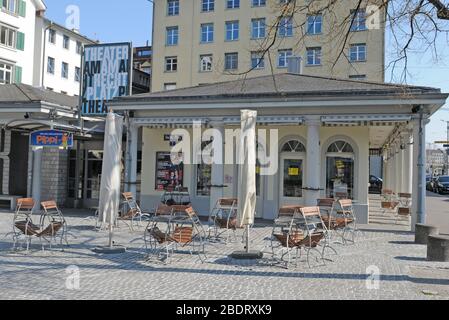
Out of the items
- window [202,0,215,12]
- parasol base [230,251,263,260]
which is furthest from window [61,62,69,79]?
parasol base [230,251,263,260]

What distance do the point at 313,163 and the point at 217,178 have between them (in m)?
3.02

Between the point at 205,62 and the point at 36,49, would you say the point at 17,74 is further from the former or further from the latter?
the point at 205,62

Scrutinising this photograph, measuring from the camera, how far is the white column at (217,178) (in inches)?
603

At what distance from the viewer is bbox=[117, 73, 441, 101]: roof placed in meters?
13.8

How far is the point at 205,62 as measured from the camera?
47.7 meters

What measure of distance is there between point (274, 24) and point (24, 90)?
14455 millimetres

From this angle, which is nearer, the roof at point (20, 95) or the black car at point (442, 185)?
the roof at point (20, 95)

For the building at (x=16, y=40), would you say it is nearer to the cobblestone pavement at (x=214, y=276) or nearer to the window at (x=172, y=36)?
the window at (x=172, y=36)

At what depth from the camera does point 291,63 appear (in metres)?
22.0

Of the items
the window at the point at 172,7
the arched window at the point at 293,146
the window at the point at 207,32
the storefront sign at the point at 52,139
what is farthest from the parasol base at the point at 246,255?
the window at the point at 172,7

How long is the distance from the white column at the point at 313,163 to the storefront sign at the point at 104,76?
7.90 m

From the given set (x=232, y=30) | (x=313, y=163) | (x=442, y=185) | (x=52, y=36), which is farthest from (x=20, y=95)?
(x=52, y=36)

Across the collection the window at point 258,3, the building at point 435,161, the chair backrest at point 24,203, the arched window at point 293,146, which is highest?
the window at point 258,3

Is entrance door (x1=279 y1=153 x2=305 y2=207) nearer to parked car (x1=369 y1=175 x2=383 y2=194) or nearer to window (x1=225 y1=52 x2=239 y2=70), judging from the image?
parked car (x1=369 y1=175 x2=383 y2=194)
